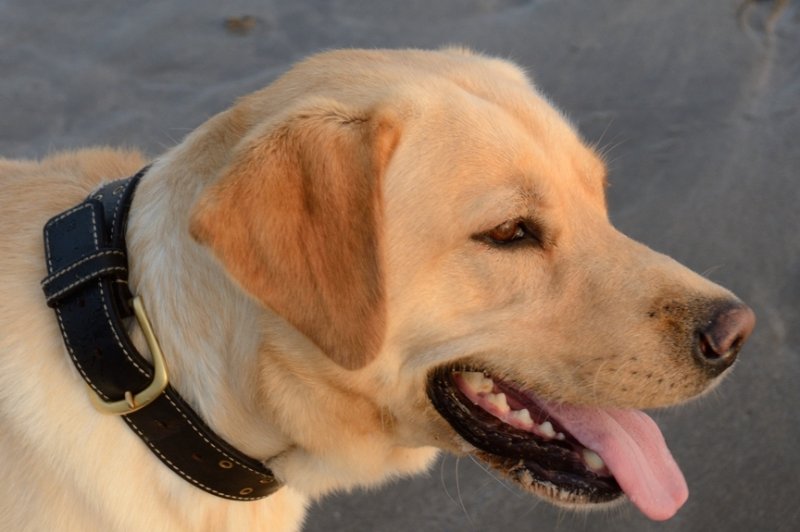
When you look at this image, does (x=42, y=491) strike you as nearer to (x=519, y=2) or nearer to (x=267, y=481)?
(x=267, y=481)

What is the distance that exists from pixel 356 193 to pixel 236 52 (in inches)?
147

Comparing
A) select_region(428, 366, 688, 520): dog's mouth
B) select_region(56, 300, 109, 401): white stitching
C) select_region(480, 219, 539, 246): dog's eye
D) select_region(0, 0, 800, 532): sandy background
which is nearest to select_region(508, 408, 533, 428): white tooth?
select_region(428, 366, 688, 520): dog's mouth

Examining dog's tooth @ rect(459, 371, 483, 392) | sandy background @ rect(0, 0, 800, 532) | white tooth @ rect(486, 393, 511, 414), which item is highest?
dog's tooth @ rect(459, 371, 483, 392)

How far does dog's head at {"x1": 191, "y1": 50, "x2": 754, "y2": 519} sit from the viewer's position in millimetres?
2078

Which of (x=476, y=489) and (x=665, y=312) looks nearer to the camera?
(x=665, y=312)

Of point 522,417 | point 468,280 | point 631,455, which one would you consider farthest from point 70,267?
point 631,455

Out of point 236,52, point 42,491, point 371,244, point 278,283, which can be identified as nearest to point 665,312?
point 371,244

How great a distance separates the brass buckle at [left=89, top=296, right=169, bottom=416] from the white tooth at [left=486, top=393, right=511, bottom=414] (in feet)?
2.67

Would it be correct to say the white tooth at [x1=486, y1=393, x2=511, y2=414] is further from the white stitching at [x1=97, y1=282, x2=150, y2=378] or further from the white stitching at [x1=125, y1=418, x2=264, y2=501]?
the white stitching at [x1=97, y1=282, x2=150, y2=378]

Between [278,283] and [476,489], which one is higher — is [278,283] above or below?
above

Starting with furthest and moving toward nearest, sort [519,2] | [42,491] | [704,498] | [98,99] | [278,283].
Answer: [519,2] < [98,99] < [704,498] < [42,491] < [278,283]

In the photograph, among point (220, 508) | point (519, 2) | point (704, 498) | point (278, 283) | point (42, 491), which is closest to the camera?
point (278, 283)

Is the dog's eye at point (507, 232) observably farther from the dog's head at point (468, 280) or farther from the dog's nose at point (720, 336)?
the dog's nose at point (720, 336)

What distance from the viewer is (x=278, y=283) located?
2037mm
